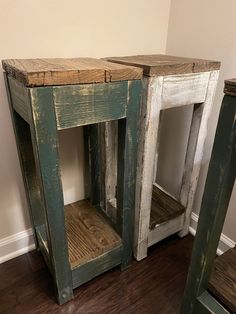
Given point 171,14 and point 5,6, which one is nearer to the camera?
point 5,6

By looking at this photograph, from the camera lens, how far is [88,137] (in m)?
1.18

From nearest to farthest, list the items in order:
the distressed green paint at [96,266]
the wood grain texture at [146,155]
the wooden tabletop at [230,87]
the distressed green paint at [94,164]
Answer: the wooden tabletop at [230,87] < the wood grain texture at [146,155] < the distressed green paint at [96,266] < the distressed green paint at [94,164]

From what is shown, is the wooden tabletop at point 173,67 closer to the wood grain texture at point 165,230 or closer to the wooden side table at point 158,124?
the wooden side table at point 158,124

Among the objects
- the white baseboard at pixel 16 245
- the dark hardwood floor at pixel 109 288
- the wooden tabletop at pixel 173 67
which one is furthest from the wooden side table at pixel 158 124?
the white baseboard at pixel 16 245

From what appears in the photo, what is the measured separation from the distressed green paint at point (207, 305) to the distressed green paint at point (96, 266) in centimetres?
39

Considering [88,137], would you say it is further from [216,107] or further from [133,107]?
[216,107]

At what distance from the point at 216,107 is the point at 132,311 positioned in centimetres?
95

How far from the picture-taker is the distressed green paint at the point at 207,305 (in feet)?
2.43

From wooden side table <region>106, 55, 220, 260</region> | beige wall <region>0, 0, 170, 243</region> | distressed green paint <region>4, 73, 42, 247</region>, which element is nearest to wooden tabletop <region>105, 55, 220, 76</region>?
wooden side table <region>106, 55, 220, 260</region>

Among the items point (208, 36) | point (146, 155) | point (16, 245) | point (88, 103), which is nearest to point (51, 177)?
point (88, 103)

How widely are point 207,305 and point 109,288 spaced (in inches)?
18.2

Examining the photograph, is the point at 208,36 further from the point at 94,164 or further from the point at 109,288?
the point at 109,288

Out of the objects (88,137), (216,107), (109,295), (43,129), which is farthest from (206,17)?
(109,295)

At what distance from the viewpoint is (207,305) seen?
76 centimetres
